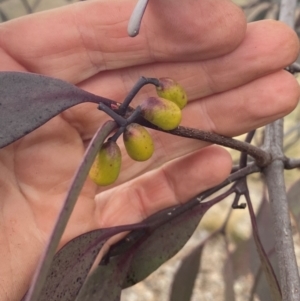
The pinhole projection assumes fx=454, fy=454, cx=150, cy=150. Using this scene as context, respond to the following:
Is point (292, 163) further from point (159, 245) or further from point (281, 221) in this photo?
point (159, 245)

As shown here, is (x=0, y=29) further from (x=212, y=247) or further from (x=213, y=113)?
(x=212, y=247)

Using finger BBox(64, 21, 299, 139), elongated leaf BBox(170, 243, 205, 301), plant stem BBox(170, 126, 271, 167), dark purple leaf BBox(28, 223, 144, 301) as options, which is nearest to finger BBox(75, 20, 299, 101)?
finger BBox(64, 21, 299, 139)

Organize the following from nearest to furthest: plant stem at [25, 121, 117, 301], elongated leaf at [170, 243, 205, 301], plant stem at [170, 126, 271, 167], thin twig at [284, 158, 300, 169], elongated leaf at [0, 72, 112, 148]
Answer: plant stem at [25, 121, 117, 301]
elongated leaf at [0, 72, 112, 148]
plant stem at [170, 126, 271, 167]
thin twig at [284, 158, 300, 169]
elongated leaf at [170, 243, 205, 301]

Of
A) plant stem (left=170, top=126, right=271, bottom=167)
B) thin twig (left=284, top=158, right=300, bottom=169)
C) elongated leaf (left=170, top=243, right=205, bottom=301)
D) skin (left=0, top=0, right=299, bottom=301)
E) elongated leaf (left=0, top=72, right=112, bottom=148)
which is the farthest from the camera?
elongated leaf (left=170, top=243, right=205, bottom=301)

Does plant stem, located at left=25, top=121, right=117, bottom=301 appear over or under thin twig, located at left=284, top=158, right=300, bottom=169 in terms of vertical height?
over

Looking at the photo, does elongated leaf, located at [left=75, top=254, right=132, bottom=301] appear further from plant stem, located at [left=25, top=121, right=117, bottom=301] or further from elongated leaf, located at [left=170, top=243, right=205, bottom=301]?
plant stem, located at [left=25, top=121, right=117, bottom=301]
